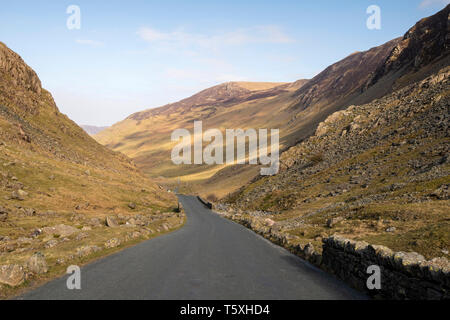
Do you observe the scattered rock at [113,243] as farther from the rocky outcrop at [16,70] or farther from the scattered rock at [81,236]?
the rocky outcrop at [16,70]

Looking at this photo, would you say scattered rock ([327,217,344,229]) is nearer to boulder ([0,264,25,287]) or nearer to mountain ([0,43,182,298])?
mountain ([0,43,182,298])

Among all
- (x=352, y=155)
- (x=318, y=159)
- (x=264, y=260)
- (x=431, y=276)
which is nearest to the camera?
(x=431, y=276)

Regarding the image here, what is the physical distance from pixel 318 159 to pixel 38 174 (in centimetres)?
5524

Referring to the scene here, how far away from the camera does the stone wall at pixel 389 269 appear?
29.0 feet

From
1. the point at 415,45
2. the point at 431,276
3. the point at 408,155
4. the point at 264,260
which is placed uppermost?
the point at 415,45

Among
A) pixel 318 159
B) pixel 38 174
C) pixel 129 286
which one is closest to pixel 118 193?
pixel 38 174

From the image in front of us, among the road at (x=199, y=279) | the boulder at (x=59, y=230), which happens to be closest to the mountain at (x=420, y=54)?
the road at (x=199, y=279)

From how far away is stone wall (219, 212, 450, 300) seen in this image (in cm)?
885

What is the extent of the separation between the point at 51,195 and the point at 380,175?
4817 centimetres

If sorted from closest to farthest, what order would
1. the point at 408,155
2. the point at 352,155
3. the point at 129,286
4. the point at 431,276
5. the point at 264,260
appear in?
the point at 431,276 < the point at 129,286 < the point at 264,260 < the point at 408,155 < the point at 352,155

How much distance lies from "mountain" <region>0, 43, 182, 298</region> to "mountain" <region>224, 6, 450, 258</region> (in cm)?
1566

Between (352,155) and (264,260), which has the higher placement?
(352,155)

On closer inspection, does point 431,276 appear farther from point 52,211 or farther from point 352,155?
point 352,155
